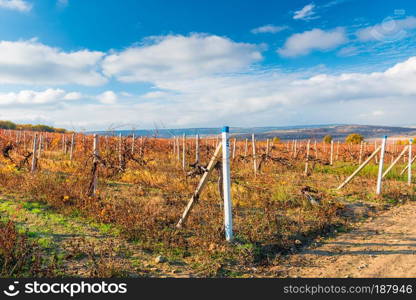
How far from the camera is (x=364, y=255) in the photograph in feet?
15.3

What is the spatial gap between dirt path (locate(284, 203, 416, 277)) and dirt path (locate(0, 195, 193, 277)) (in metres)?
1.88

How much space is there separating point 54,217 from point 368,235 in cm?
647

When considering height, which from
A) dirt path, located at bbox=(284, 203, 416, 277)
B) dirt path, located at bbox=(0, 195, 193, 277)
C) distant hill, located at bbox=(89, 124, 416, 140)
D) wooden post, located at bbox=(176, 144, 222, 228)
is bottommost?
dirt path, located at bbox=(284, 203, 416, 277)

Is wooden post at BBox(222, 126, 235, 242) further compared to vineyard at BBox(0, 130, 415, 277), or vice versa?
wooden post at BBox(222, 126, 235, 242)

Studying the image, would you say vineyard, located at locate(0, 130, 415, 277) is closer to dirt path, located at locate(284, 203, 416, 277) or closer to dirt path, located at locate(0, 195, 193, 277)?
dirt path, located at locate(0, 195, 193, 277)

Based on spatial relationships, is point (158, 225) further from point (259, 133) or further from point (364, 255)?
point (259, 133)

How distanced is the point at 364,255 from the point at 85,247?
4.54 m

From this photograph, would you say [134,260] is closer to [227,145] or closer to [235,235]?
[235,235]

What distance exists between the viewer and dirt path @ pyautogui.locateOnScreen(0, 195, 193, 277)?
13.1 ft

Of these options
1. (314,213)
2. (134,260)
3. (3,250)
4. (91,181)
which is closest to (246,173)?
(314,213)

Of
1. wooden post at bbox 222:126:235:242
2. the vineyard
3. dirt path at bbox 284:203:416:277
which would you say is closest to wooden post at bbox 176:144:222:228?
the vineyard

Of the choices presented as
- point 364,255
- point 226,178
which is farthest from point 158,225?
point 364,255

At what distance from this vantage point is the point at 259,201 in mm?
7488

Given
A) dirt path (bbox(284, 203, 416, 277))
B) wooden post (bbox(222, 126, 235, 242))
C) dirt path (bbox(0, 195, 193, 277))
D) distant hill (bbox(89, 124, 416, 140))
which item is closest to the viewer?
dirt path (bbox(0, 195, 193, 277))
